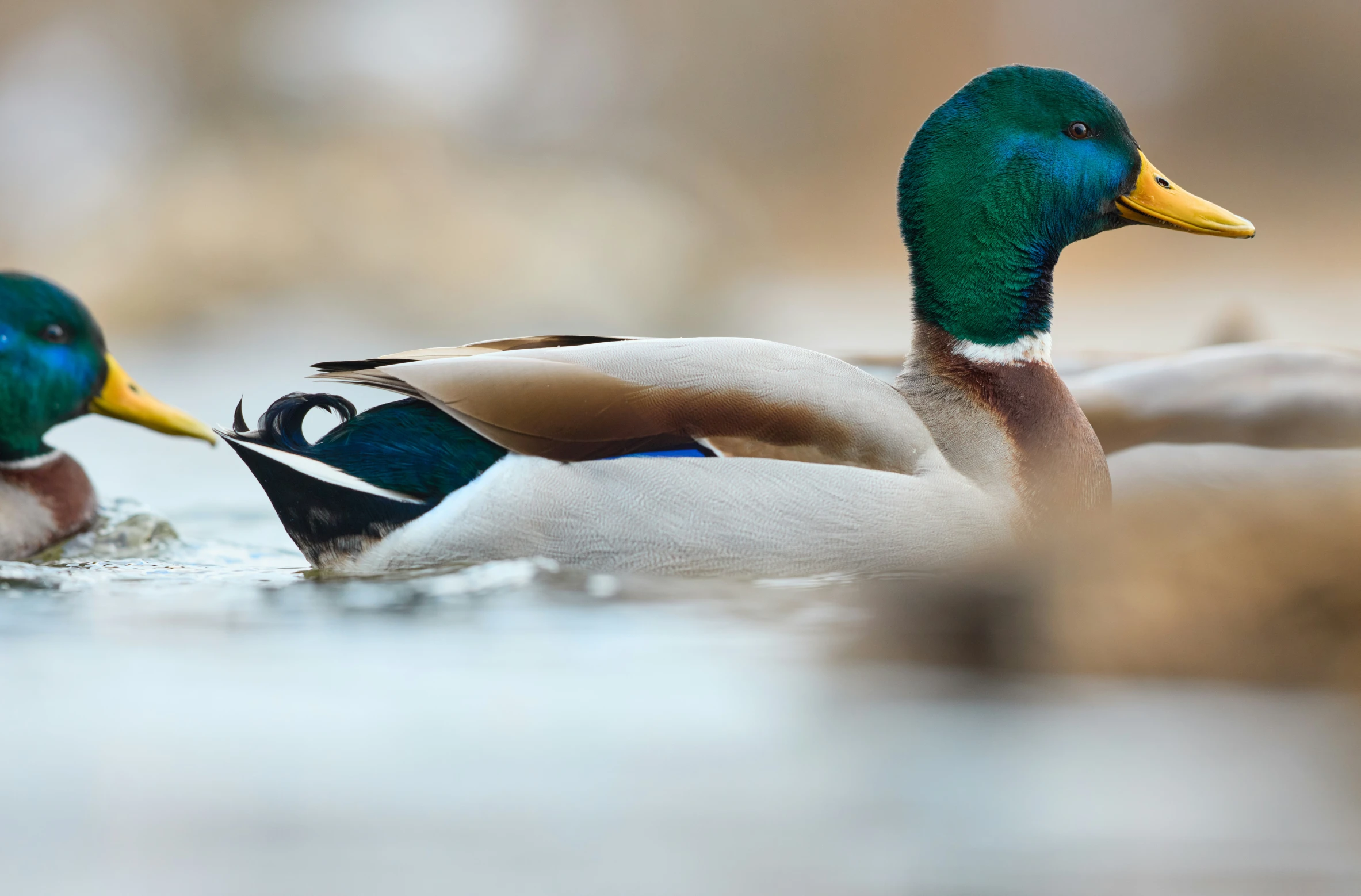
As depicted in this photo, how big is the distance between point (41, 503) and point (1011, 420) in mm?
2235

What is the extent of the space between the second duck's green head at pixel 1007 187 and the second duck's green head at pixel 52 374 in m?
1.72

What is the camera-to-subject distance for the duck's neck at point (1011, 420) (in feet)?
10.5

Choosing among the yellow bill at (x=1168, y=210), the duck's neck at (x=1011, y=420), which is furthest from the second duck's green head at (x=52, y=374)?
the yellow bill at (x=1168, y=210)

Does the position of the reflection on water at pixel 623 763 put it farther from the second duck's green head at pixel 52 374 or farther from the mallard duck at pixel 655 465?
the second duck's green head at pixel 52 374

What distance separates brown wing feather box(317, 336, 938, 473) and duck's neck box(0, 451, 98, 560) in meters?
1.11

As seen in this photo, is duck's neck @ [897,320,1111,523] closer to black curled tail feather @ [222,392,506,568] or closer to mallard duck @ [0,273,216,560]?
black curled tail feather @ [222,392,506,568]

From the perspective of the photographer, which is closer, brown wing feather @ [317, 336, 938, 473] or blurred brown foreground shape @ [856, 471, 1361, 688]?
blurred brown foreground shape @ [856, 471, 1361, 688]

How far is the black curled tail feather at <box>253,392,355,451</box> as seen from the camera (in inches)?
123

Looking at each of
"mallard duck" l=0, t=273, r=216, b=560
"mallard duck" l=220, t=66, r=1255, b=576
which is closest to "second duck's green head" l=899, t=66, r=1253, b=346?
"mallard duck" l=220, t=66, r=1255, b=576

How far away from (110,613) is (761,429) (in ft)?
4.14

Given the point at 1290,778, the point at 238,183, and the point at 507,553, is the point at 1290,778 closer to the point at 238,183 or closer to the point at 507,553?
the point at 507,553

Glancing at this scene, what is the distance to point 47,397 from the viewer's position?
12.8 ft

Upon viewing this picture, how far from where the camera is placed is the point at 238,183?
33.2ft

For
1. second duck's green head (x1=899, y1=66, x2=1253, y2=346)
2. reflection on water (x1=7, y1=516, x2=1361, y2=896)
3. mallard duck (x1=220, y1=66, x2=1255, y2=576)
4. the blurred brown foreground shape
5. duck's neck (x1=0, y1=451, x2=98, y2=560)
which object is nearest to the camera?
reflection on water (x1=7, y1=516, x2=1361, y2=896)
